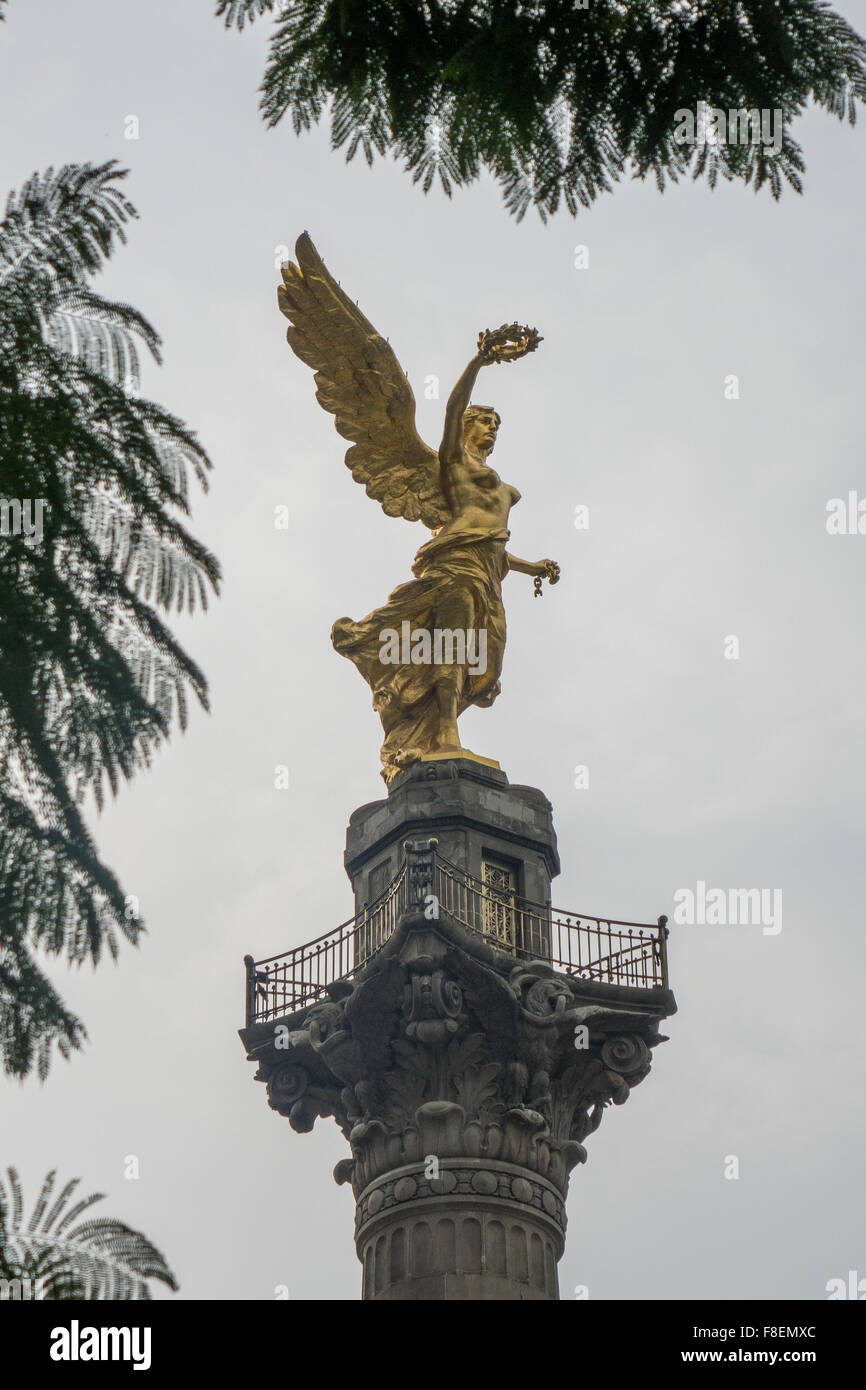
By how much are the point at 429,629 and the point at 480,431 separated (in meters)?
3.34

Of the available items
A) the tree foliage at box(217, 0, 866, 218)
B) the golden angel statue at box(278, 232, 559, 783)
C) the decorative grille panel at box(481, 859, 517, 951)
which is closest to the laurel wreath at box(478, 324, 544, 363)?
the golden angel statue at box(278, 232, 559, 783)

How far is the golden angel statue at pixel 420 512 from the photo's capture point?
30359 millimetres

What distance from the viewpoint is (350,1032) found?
27.1 meters

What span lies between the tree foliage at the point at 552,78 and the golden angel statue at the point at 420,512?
22592 mm

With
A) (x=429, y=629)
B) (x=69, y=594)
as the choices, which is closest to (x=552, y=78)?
(x=69, y=594)

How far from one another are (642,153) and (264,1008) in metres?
22.6

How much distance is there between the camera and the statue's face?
1275 inches

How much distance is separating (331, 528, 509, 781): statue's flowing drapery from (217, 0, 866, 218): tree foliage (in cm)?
2297

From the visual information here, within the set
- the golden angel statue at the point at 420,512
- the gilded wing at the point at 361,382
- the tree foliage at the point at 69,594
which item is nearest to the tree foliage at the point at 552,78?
the tree foliage at the point at 69,594

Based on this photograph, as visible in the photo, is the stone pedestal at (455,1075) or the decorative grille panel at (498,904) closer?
the stone pedestal at (455,1075)

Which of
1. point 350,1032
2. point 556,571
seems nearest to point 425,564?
point 556,571

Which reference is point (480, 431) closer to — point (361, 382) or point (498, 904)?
point (361, 382)

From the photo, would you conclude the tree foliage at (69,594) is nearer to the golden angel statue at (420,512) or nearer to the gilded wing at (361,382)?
the golden angel statue at (420,512)
